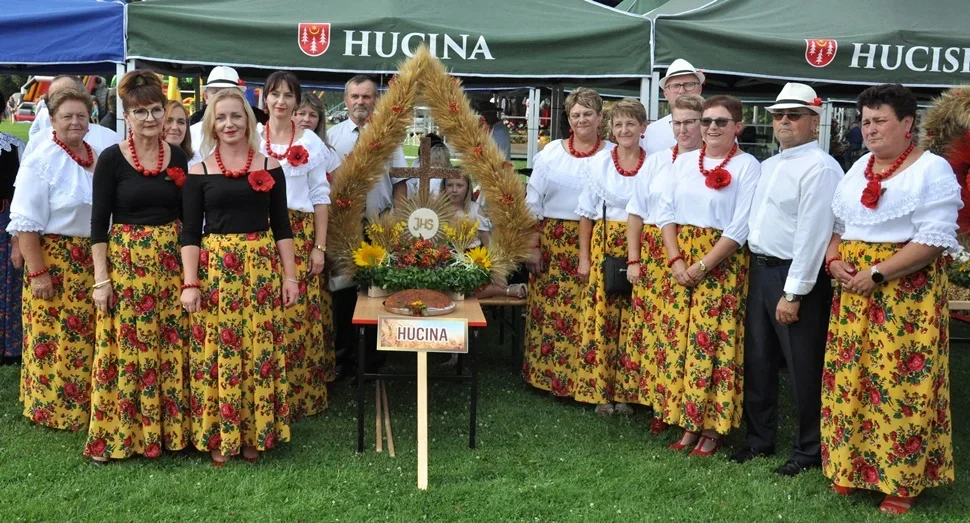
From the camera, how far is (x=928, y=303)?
145 inches

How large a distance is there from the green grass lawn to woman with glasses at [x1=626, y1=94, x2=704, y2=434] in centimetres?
37

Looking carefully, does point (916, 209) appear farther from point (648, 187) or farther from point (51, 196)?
point (51, 196)

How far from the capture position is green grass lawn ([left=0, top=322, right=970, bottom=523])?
12.7ft

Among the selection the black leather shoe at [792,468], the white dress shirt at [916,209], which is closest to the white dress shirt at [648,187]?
the white dress shirt at [916,209]

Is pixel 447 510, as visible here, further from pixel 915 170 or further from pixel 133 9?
pixel 133 9

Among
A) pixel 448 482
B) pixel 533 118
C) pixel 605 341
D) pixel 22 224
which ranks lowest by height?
pixel 448 482

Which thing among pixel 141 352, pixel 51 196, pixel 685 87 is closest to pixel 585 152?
pixel 685 87

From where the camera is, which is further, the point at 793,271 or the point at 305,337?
the point at 305,337

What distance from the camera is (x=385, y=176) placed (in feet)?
17.8

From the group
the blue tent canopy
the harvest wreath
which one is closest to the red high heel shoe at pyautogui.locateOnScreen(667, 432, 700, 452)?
the harvest wreath

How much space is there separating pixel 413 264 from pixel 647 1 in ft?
19.0

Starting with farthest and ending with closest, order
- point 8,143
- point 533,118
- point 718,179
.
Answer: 1. point 533,118
2. point 8,143
3. point 718,179

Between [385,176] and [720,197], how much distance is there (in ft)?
6.79

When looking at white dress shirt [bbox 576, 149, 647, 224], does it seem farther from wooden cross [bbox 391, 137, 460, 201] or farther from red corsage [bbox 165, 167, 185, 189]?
red corsage [bbox 165, 167, 185, 189]
